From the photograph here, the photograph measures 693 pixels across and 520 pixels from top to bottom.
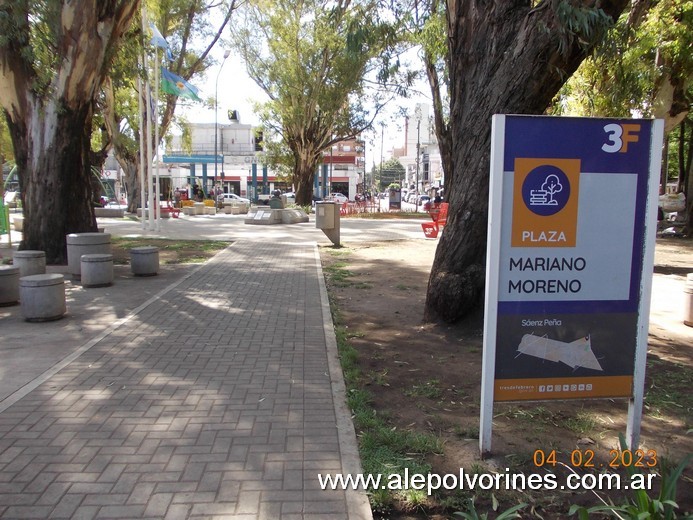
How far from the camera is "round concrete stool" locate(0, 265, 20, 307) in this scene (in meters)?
8.34

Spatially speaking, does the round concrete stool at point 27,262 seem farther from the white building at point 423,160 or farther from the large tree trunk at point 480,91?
the white building at point 423,160

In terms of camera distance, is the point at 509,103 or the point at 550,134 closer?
the point at 550,134

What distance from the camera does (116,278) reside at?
10.9m

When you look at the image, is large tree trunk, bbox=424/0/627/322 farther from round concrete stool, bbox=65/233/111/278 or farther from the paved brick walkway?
round concrete stool, bbox=65/233/111/278

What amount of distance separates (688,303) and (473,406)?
4.79 meters

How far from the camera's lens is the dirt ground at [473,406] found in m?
3.75

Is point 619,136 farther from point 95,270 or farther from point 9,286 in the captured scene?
point 95,270

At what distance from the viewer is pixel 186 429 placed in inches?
163

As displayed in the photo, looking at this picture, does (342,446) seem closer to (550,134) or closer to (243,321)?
(550,134)

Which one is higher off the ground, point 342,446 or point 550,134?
point 550,134

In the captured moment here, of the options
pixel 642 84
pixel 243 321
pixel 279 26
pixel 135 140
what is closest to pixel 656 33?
pixel 642 84

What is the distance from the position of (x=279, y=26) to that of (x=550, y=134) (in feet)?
96.7
